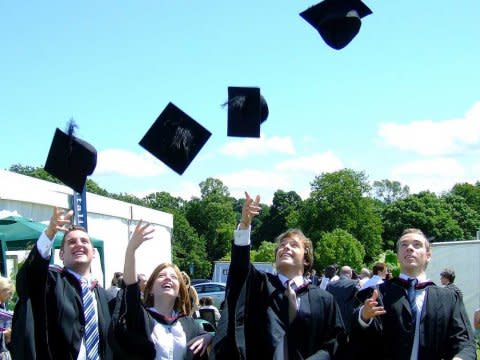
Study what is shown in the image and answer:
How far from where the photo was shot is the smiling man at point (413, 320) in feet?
13.0

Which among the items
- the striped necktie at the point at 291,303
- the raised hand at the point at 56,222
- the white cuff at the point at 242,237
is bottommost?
the striped necktie at the point at 291,303

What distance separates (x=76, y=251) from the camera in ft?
13.3

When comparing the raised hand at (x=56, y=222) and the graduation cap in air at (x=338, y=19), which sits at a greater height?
the graduation cap in air at (x=338, y=19)

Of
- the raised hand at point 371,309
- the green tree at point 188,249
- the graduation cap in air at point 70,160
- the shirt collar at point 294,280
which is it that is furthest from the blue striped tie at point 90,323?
the green tree at point 188,249

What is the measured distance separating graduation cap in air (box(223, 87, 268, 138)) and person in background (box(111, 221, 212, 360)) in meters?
1.59

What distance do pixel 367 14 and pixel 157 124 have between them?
81.5 inches

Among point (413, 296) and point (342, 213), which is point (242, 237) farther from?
point (342, 213)

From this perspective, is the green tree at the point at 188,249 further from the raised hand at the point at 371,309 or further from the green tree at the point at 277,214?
the raised hand at the point at 371,309

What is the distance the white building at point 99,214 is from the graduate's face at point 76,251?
7.01 metres

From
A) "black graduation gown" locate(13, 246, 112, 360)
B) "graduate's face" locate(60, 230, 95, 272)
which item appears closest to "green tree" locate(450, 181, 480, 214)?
"graduate's face" locate(60, 230, 95, 272)

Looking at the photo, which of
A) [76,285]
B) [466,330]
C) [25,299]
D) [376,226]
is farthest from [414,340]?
[376,226]

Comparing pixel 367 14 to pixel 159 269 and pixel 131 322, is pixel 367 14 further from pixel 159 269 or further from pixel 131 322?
pixel 131 322

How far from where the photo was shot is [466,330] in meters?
4.07

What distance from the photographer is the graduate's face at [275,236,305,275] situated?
4.09m
